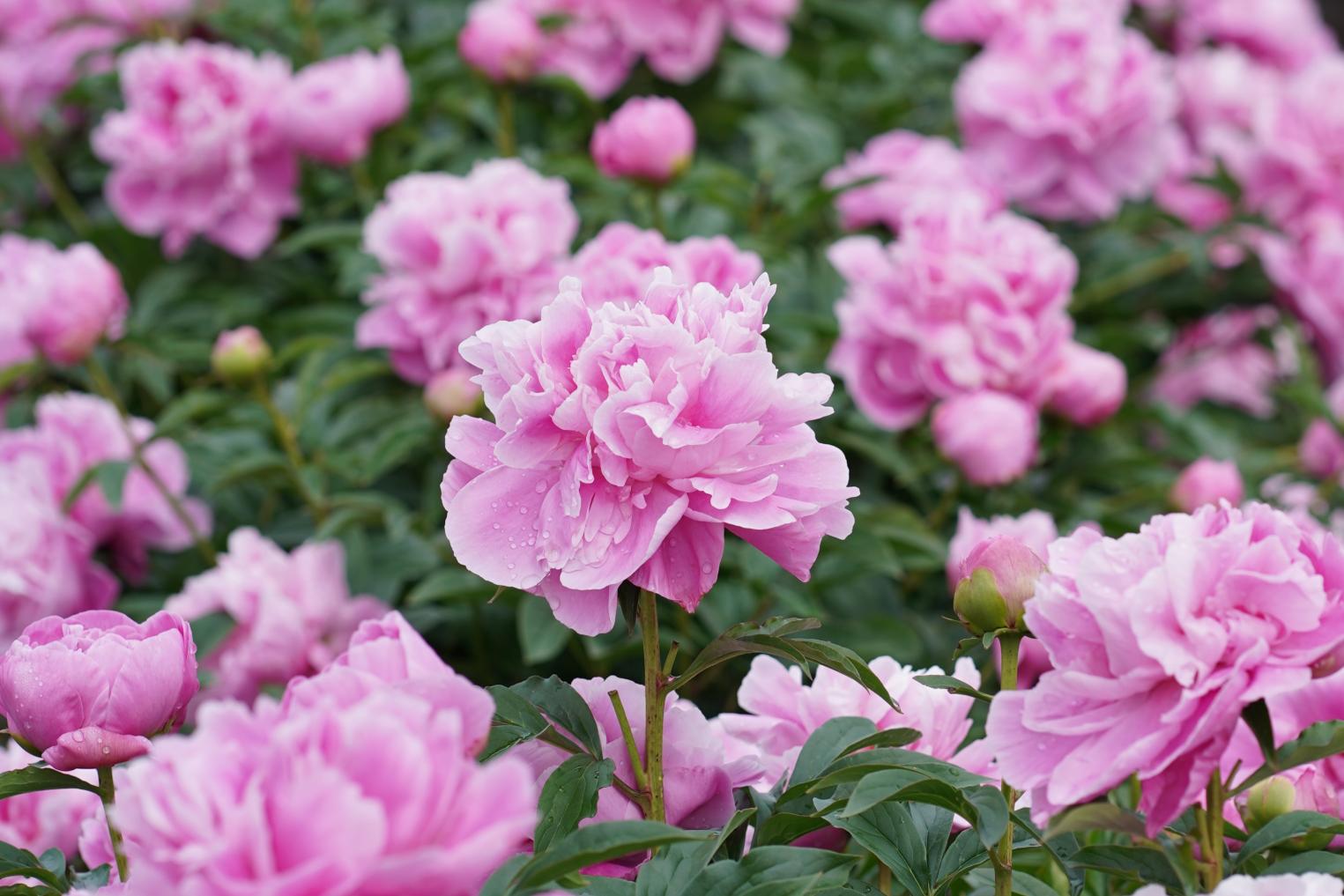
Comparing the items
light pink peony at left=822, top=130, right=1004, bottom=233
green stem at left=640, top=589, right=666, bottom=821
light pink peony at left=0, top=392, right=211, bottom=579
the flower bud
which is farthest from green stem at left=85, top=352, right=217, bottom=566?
green stem at left=640, top=589, right=666, bottom=821

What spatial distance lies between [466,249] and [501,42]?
40 cm

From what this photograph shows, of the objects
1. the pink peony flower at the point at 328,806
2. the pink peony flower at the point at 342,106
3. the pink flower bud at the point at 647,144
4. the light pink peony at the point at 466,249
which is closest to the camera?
the pink peony flower at the point at 328,806

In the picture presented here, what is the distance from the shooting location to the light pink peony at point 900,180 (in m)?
1.67

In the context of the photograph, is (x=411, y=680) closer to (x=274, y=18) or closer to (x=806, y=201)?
(x=806, y=201)

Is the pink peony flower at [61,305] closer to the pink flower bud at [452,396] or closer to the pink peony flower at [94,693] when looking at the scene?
the pink flower bud at [452,396]

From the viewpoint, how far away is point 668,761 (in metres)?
0.74

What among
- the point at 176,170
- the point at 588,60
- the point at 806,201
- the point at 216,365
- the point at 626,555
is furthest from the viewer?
the point at 588,60

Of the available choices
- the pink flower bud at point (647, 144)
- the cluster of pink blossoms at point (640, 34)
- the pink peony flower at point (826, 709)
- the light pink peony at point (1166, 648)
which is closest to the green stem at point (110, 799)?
the pink peony flower at point (826, 709)

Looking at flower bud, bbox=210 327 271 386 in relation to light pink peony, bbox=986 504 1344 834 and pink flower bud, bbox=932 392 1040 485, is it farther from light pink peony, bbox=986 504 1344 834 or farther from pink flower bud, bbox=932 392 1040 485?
light pink peony, bbox=986 504 1344 834

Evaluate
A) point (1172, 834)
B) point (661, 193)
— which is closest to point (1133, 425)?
point (661, 193)

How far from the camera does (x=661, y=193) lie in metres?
1.60

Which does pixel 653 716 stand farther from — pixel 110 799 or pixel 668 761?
pixel 110 799

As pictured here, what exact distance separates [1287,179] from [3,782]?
69.5 inches

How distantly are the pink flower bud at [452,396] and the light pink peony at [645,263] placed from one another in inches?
4.8
